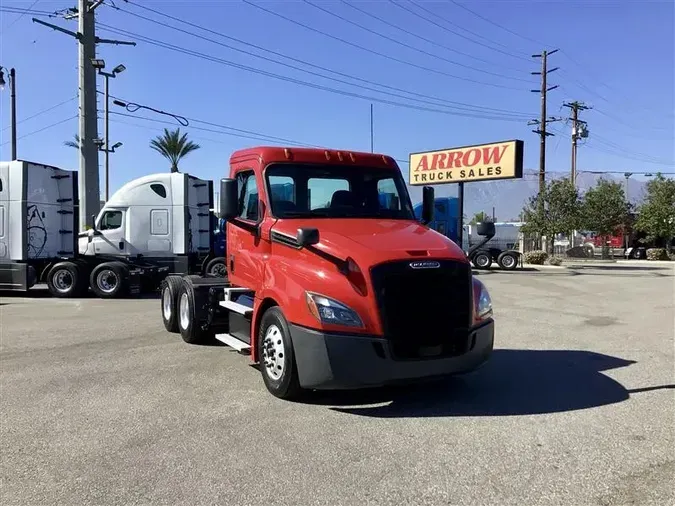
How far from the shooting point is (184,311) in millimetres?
8938

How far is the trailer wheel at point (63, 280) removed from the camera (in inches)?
642

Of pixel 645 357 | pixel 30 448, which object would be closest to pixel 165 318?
pixel 30 448

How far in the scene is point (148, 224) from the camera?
1762cm

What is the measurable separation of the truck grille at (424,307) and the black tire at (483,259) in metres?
25.1

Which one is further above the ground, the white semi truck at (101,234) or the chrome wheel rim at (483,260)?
the white semi truck at (101,234)

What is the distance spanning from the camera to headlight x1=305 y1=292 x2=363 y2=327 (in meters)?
5.28

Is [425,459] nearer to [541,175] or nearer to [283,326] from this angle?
[283,326]

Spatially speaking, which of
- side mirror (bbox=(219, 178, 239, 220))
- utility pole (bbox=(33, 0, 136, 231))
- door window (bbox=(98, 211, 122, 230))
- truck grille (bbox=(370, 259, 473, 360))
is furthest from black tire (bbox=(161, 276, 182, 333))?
utility pole (bbox=(33, 0, 136, 231))

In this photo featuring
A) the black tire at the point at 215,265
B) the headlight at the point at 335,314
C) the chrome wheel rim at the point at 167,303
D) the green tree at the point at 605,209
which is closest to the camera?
the headlight at the point at 335,314

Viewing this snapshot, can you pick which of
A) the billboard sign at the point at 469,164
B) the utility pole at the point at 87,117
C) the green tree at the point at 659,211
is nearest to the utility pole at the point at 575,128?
the green tree at the point at 659,211

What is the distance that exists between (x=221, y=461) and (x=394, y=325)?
1.94 m

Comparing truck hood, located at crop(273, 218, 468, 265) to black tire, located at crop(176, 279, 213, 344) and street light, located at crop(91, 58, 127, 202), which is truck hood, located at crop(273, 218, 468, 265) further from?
street light, located at crop(91, 58, 127, 202)

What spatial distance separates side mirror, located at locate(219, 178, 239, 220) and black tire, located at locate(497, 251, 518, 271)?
2577 cm

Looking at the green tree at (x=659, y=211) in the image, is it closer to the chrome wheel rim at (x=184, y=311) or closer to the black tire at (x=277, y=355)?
the chrome wheel rim at (x=184, y=311)
